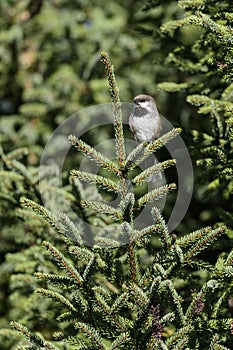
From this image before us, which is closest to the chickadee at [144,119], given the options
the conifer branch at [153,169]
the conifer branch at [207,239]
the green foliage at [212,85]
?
the green foliage at [212,85]

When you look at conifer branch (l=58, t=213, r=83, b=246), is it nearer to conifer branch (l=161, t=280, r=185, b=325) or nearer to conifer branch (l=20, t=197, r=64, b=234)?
conifer branch (l=20, t=197, r=64, b=234)

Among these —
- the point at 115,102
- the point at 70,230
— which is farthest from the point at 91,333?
the point at 115,102

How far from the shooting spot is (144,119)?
2.08 metres

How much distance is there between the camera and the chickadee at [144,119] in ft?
6.84

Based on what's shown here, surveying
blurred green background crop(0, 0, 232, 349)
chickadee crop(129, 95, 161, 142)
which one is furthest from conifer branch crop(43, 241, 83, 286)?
blurred green background crop(0, 0, 232, 349)

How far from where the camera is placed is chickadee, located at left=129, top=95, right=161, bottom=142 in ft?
6.84

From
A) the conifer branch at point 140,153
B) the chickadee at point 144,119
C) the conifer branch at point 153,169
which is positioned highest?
the conifer branch at point 140,153

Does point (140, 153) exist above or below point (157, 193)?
above

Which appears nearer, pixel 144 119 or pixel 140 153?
pixel 140 153

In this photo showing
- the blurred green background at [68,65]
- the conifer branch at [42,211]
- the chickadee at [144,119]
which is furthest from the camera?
the blurred green background at [68,65]

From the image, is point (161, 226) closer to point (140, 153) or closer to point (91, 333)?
point (140, 153)

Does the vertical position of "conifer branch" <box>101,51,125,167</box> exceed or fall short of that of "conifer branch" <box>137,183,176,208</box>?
it exceeds it

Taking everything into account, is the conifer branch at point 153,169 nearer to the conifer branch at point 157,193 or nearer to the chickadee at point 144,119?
the conifer branch at point 157,193

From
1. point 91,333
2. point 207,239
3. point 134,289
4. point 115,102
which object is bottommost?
point 91,333
